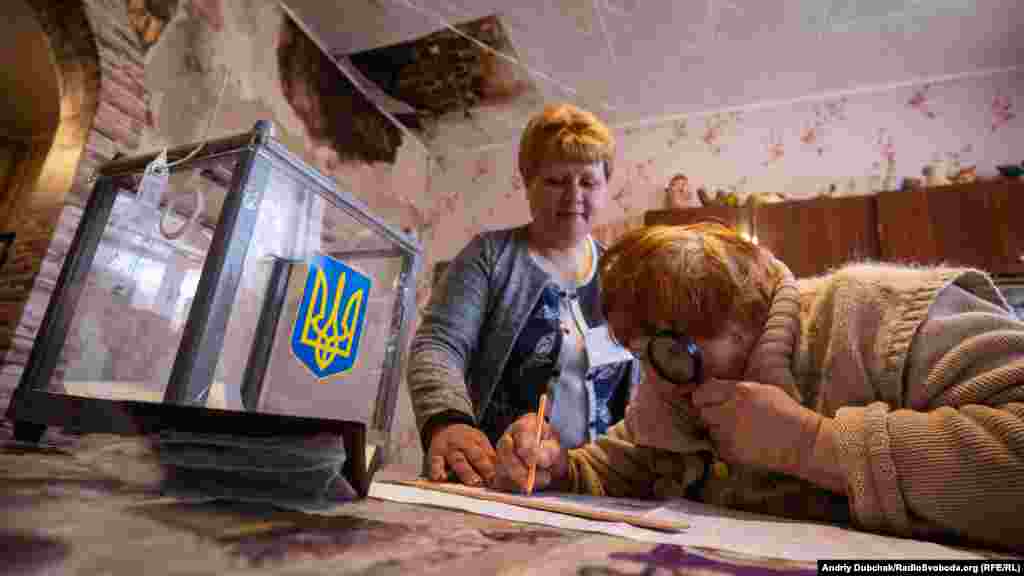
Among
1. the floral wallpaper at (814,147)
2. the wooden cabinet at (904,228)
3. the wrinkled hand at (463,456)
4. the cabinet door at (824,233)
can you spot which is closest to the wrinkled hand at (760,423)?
the wrinkled hand at (463,456)

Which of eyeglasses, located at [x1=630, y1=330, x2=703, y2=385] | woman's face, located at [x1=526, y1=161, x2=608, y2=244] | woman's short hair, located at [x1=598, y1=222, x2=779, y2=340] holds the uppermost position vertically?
woman's face, located at [x1=526, y1=161, x2=608, y2=244]

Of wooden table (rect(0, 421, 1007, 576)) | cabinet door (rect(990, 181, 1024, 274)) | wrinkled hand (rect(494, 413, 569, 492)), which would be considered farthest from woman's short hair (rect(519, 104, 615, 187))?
cabinet door (rect(990, 181, 1024, 274))

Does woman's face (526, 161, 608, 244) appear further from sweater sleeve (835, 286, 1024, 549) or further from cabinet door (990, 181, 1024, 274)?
cabinet door (990, 181, 1024, 274)

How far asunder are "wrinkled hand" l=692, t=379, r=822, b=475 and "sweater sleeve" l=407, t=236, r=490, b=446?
1.63 ft

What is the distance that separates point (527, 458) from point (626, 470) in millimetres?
188

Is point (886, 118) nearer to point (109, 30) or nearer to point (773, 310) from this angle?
point (773, 310)

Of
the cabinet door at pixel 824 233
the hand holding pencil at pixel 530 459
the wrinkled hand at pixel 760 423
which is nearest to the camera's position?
the wrinkled hand at pixel 760 423

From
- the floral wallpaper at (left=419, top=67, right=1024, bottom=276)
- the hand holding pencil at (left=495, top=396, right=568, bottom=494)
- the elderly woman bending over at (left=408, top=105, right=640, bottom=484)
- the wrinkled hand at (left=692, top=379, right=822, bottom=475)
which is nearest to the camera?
the wrinkled hand at (left=692, top=379, right=822, bottom=475)

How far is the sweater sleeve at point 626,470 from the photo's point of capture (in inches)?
30.7

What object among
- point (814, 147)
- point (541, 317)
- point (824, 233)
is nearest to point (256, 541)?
point (541, 317)

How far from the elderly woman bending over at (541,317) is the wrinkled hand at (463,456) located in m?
0.13

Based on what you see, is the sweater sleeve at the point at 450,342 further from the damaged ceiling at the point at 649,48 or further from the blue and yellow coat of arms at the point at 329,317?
the damaged ceiling at the point at 649,48

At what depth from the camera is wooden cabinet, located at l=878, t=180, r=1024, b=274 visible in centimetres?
205

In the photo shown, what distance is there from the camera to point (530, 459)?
0.75 m
